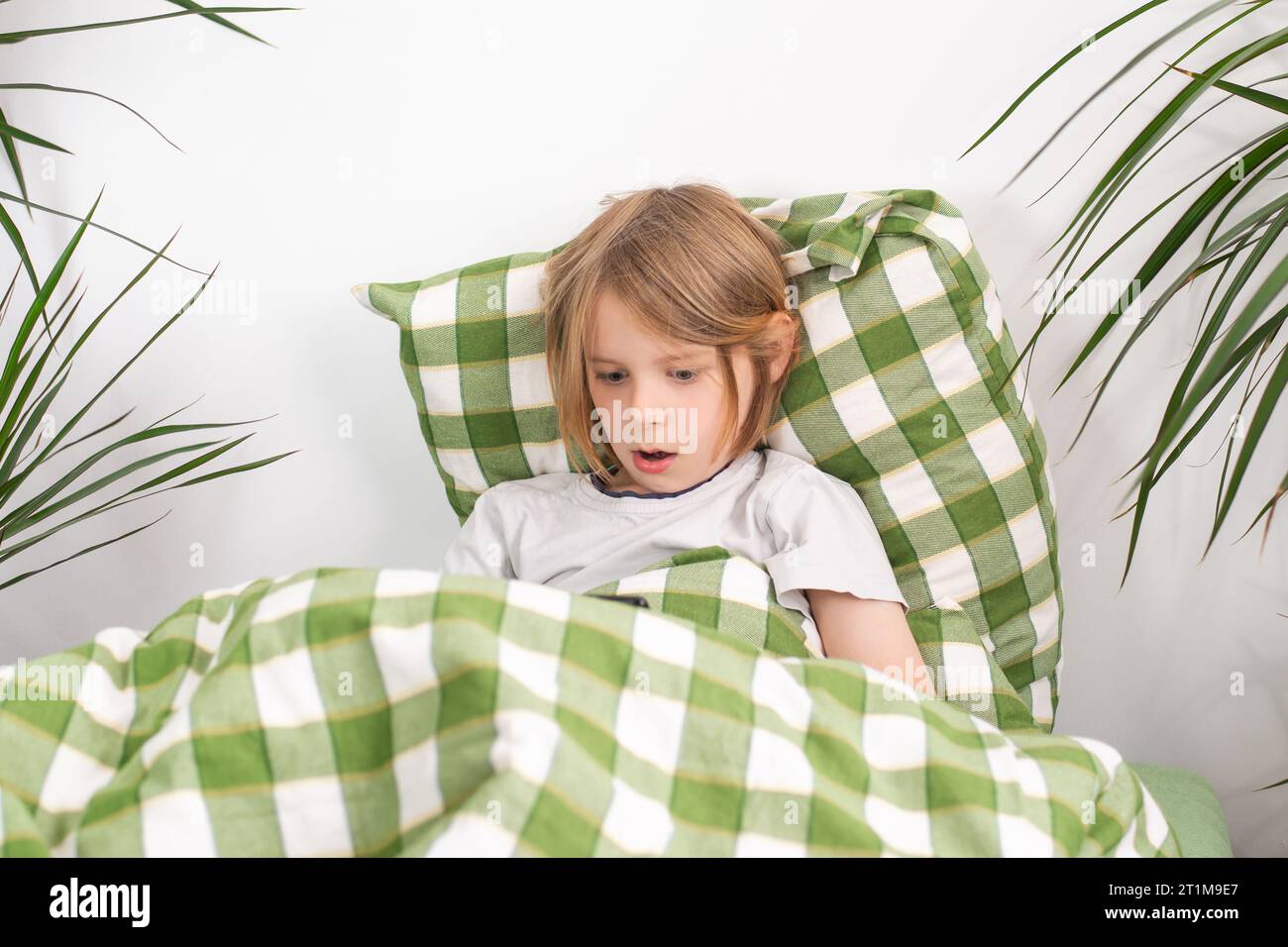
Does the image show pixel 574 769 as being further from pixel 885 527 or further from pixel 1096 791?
pixel 885 527

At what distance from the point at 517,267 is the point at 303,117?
44 cm

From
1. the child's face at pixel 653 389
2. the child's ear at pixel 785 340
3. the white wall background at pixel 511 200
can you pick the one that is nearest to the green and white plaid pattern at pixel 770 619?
the child's face at pixel 653 389

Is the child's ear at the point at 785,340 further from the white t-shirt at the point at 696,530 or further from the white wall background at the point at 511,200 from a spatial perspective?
the white wall background at the point at 511,200

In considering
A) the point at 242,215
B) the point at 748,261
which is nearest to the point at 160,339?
the point at 242,215

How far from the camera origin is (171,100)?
152 cm

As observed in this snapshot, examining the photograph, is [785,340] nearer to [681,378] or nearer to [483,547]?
[681,378]

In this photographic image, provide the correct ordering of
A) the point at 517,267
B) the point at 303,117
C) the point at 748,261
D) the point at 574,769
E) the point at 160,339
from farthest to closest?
1. the point at 160,339
2. the point at 303,117
3. the point at 517,267
4. the point at 748,261
5. the point at 574,769

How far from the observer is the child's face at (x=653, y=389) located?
1.15 m

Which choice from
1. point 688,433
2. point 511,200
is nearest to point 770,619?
point 688,433

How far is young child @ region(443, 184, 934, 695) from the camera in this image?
1.14 metres

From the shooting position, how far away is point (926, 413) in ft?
3.95

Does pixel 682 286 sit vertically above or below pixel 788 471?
above

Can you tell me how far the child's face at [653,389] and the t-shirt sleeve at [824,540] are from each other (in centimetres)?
11

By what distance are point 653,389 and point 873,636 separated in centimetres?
35
